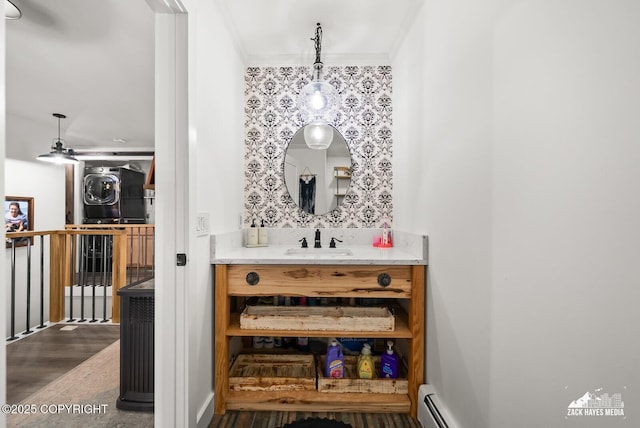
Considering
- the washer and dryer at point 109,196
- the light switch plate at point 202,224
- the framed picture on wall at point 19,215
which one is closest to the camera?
the light switch plate at point 202,224

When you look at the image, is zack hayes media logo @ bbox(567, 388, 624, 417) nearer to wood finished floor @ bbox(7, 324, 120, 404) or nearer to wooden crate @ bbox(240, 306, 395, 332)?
wooden crate @ bbox(240, 306, 395, 332)

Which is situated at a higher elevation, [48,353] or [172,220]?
[172,220]

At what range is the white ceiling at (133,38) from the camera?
5.88 ft

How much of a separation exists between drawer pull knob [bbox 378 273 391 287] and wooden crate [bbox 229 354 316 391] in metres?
0.64

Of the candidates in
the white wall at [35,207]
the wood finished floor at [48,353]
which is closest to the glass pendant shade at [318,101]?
the wood finished floor at [48,353]

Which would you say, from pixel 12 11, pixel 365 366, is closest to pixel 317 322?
pixel 365 366

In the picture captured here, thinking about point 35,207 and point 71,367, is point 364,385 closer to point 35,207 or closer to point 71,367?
point 71,367

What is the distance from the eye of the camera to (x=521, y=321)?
2.88ft

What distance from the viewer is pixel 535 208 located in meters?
0.82

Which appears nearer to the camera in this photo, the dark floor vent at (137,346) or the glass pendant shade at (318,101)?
the dark floor vent at (137,346)

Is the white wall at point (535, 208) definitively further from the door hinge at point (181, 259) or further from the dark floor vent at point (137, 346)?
the dark floor vent at point (137, 346)

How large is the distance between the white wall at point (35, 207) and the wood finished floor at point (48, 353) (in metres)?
1.45

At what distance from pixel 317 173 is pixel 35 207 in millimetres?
5038

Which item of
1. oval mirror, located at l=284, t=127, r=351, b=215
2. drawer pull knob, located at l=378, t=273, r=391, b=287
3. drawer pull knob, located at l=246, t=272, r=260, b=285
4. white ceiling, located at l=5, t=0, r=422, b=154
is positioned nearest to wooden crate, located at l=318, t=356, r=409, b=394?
drawer pull knob, located at l=378, t=273, r=391, b=287
